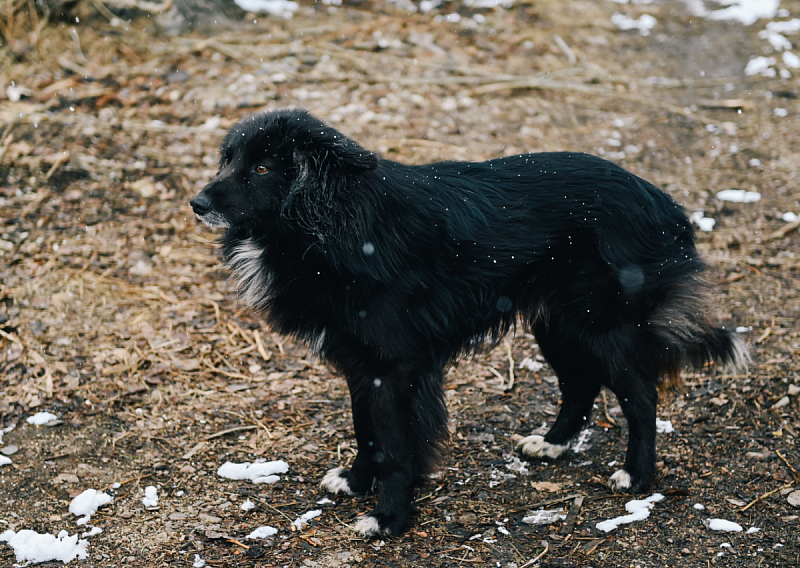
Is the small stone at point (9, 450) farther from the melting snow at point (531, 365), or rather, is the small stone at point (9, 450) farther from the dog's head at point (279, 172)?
the melting snow at point (531, 365)

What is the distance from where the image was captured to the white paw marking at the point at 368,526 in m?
3.44

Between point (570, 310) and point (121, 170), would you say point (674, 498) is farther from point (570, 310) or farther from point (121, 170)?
point (121, 170)

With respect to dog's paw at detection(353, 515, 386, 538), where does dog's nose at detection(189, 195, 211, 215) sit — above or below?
above

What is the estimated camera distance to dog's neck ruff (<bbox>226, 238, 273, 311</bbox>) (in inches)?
138

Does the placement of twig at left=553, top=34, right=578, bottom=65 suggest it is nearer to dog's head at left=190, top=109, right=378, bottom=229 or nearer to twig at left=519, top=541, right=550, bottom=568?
dog's head at left=190, top=109, right=378, bottom=229

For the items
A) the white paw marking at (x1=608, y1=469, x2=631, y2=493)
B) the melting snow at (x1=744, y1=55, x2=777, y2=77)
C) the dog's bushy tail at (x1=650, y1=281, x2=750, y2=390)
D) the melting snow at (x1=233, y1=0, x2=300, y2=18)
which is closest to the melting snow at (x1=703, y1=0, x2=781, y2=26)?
the melting snow at (x1=744, y1=55, x2=777, y2=77)

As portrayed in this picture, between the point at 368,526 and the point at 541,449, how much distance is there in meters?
1.14

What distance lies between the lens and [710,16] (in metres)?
10.5

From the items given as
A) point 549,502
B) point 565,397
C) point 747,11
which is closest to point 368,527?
point 549,502

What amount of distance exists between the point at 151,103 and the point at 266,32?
6.97 feet

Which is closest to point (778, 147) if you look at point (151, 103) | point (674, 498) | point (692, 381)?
point (692, 381)

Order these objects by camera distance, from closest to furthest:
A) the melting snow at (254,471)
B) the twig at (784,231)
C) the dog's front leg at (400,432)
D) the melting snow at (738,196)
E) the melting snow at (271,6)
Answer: the dog's front leg at (400,432) < the melting snow at (254,471) < the twig at (784,231) < the melting snow at (738,196) < the melting snow at (271,6)

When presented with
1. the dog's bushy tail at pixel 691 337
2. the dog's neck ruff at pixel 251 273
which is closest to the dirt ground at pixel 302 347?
the dog's bushy tail at pixel 691 337

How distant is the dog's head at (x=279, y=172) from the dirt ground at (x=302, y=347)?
1479mm
